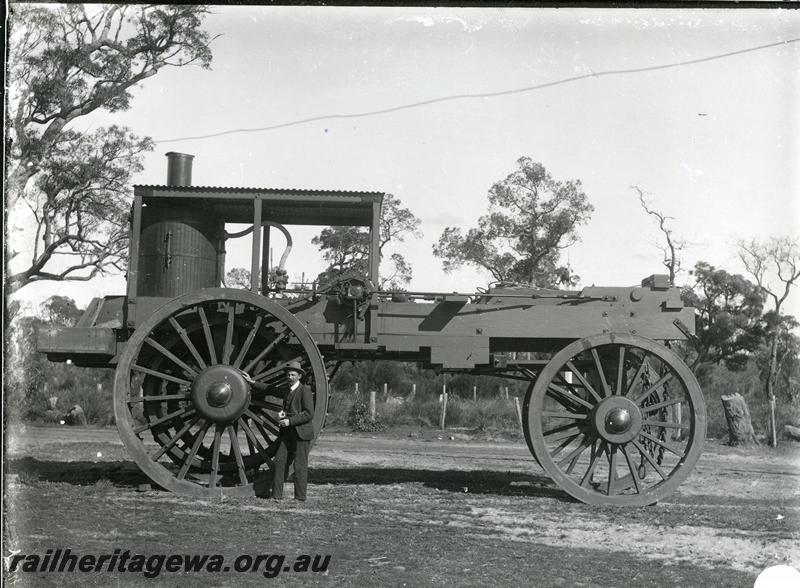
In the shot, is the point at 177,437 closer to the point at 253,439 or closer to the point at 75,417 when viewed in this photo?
the point at 253,439

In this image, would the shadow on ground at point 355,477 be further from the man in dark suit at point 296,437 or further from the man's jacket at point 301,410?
the man's jacket at point 301,410

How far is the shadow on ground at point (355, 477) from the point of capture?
10.5m

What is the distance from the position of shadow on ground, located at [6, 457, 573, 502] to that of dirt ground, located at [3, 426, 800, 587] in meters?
0.04

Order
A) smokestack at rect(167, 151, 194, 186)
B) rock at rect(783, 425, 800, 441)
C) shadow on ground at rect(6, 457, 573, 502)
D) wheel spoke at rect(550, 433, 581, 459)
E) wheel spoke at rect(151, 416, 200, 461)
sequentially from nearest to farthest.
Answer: wheel spoke at rect(151, 416, 200, 461) < wheel spoke at rect(550, 433, 581, 459) < shadow on ground at rect(6, 457, 573, 502) < smokestack at rect(167, 151, 194, 186) < rock at rect(783, 425, 800, 441)

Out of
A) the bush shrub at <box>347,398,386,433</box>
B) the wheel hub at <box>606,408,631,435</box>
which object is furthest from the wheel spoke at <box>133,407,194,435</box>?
the bush shrub at <box>347,398,386,433</box>

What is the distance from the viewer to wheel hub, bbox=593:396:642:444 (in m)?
9.66

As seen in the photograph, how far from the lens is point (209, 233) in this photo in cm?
1083

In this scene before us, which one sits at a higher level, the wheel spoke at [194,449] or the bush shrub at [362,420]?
the wheel spoke at [194,449]

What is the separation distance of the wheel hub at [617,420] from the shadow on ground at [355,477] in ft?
3.69

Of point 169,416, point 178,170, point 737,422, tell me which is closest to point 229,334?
point 169,416

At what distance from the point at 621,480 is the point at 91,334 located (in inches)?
280

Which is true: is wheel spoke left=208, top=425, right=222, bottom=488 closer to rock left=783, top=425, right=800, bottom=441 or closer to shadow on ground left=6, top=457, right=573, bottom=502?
shadow on ground left=6, top=457, right=573, bottom=502

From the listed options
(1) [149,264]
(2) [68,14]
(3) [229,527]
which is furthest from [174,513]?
(2) [68,14]

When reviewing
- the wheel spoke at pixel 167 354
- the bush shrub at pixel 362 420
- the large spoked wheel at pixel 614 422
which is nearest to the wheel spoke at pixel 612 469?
the large spoked wheel at pixel 614 422
